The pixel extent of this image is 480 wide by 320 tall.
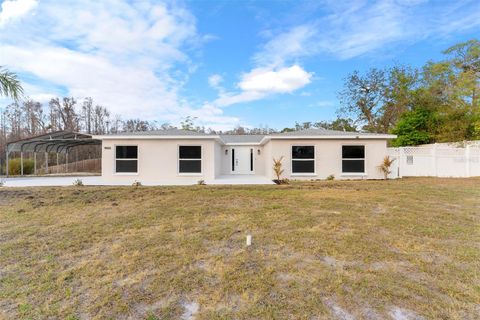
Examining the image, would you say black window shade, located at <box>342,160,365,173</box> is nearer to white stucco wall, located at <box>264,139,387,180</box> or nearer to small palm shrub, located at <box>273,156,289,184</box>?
white stucco wall, located at <box>264,139,387,180</box>

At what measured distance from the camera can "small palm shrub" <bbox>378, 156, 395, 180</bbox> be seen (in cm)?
1341

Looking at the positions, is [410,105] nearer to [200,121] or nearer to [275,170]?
[275,170]

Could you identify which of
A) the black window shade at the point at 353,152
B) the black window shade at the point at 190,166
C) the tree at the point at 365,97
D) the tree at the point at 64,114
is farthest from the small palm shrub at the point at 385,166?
the tree at the point at 64,114

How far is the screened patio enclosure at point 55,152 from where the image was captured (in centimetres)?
1557

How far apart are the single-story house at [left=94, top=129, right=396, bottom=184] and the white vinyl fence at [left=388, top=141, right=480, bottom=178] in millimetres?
2332

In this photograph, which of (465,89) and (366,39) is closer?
(366,39)

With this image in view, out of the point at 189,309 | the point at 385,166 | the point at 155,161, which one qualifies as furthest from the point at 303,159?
the point at 189,309

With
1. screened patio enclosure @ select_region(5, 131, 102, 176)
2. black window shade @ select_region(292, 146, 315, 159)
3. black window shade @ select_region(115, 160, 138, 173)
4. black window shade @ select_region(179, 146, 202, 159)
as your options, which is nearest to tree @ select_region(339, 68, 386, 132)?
black window shade @ select_region(292, 146, 315, 159)

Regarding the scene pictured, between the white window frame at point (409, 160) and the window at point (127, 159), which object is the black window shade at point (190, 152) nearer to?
the window at point (127, 159)

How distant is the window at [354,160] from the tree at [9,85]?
1325 cm

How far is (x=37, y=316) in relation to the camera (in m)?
2.48

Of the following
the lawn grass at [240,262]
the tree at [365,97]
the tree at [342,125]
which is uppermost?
the tree at [365,97]

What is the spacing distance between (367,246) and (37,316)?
4360mm

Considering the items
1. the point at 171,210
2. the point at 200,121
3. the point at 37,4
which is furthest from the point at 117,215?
the point at 200,121
